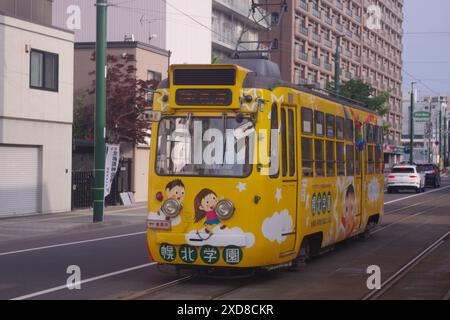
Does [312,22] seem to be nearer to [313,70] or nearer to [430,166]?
[313,70]

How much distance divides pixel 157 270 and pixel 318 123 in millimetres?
3815

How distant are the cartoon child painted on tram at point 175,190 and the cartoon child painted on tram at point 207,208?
0.25m

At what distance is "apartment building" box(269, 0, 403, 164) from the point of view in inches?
2785

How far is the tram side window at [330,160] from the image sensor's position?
47.4 feet

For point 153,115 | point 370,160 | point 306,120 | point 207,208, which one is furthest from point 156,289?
point 370,160

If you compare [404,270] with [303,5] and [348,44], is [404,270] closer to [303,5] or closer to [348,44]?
[303,5]

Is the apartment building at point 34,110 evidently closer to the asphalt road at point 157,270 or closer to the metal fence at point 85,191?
the metal fence at point 85,191

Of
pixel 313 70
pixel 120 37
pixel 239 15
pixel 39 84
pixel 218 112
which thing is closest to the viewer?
pixel 218 112

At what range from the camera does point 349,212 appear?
16.1m

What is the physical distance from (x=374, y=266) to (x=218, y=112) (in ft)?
14.9

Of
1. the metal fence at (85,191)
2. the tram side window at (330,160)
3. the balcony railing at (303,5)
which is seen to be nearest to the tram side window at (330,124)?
the tram side window at (330,160)

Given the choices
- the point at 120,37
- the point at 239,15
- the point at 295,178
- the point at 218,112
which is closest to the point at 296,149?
the point at 295,178

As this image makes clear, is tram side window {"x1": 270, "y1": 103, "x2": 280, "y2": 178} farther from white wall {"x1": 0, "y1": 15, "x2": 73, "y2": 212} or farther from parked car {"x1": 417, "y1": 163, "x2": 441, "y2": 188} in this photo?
parked car {"x1": 417, "y1": 163, "x2": 441, "y2": 188}
